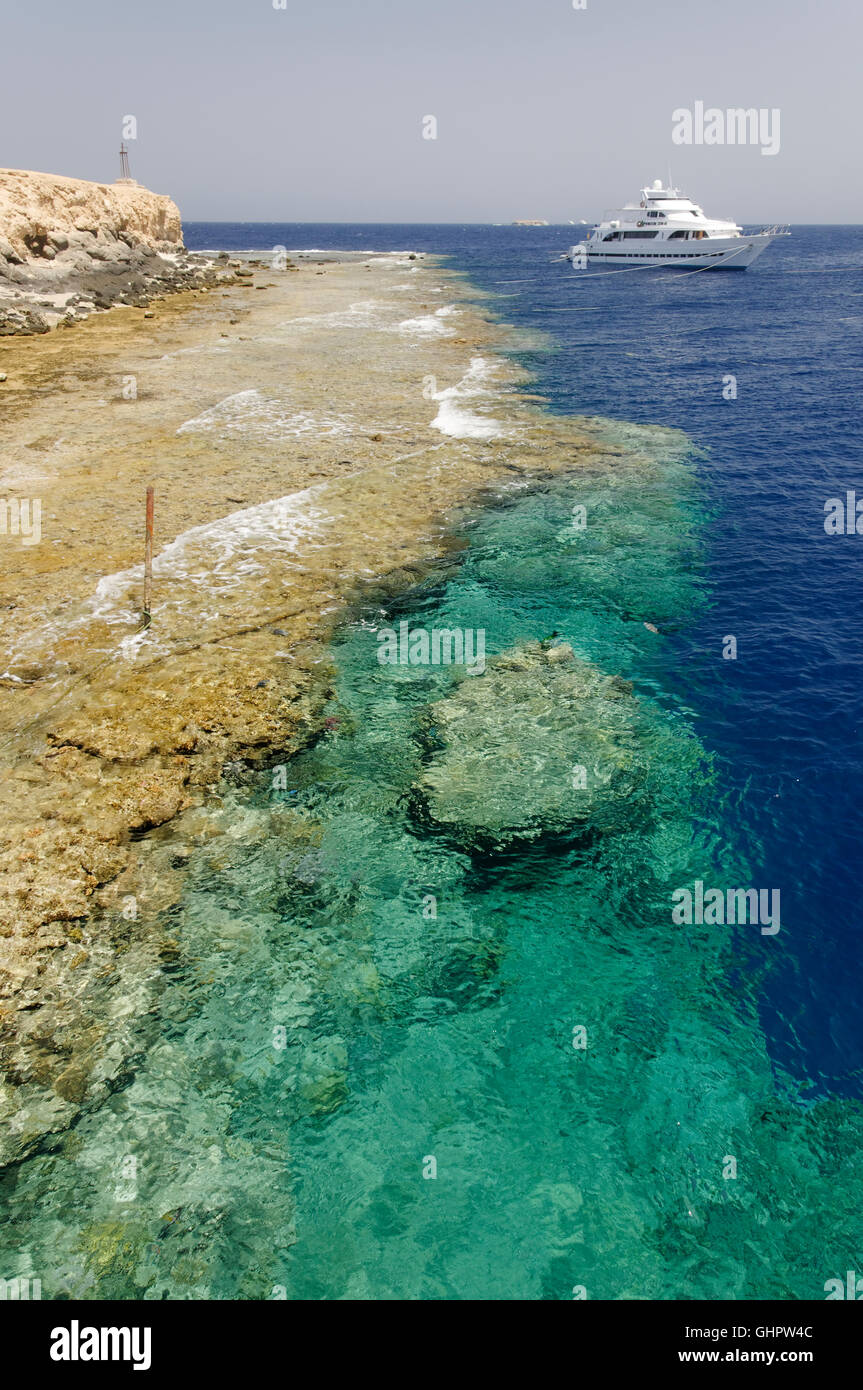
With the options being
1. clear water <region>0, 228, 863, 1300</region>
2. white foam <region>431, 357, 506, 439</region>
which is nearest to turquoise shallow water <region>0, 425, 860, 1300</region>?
clear water <region>0, 228, 863, 1300</region>

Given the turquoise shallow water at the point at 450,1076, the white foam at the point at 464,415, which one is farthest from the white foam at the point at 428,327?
the turquoise shallow water at the point at 450,1076

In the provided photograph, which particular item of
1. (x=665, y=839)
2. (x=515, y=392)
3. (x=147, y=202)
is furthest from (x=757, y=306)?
(x=665, y=839)

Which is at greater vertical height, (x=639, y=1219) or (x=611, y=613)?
(x=611, y=613)

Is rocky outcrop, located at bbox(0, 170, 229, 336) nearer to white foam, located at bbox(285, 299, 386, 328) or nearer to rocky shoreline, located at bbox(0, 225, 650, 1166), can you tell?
rocky shoreline, located at bbox(0, 225, 650, 1166)

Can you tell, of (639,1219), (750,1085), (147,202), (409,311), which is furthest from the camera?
(147,202)

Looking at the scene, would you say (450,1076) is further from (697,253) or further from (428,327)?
(697,253)

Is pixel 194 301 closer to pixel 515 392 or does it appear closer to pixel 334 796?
pixel 515 392

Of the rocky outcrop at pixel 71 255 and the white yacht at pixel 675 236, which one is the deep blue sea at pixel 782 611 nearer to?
the rocky outcrop at pixel 71 255
